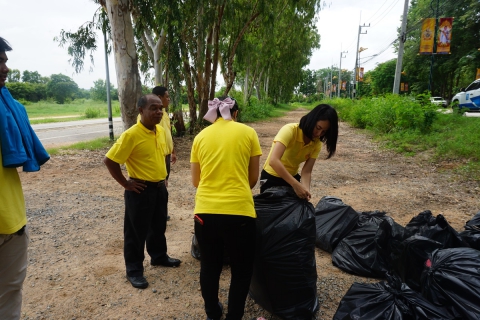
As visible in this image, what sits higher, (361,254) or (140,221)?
(140,221)

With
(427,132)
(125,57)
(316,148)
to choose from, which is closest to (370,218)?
(316,148)

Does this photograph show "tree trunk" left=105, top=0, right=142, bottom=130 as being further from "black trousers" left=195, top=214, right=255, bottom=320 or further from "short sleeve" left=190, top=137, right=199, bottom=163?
"black trousers" left=195, top=214, right=255, bottom=320

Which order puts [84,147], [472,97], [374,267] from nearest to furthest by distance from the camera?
[374,267], [84,147], [472,97]

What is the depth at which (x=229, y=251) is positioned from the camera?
1.99 metres

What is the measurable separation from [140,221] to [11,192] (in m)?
1.10

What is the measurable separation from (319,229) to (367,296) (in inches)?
56.5

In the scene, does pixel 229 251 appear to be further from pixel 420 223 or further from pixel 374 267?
pixel 420 223

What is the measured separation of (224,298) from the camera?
8.54ft

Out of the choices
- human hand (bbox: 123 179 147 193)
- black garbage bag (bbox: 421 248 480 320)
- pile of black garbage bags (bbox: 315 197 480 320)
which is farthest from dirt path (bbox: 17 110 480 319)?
human hand (bbox: 123 179 147 193)

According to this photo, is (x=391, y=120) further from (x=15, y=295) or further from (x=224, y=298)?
(x=15, y=295)

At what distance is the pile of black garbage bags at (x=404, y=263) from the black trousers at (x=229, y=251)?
0.64 metres

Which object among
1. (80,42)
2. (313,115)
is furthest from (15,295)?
(80,42)

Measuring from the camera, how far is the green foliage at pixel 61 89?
48.5m

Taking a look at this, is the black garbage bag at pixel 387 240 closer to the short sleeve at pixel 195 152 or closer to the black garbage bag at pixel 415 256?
the black garbage bag at pixel 415 256
